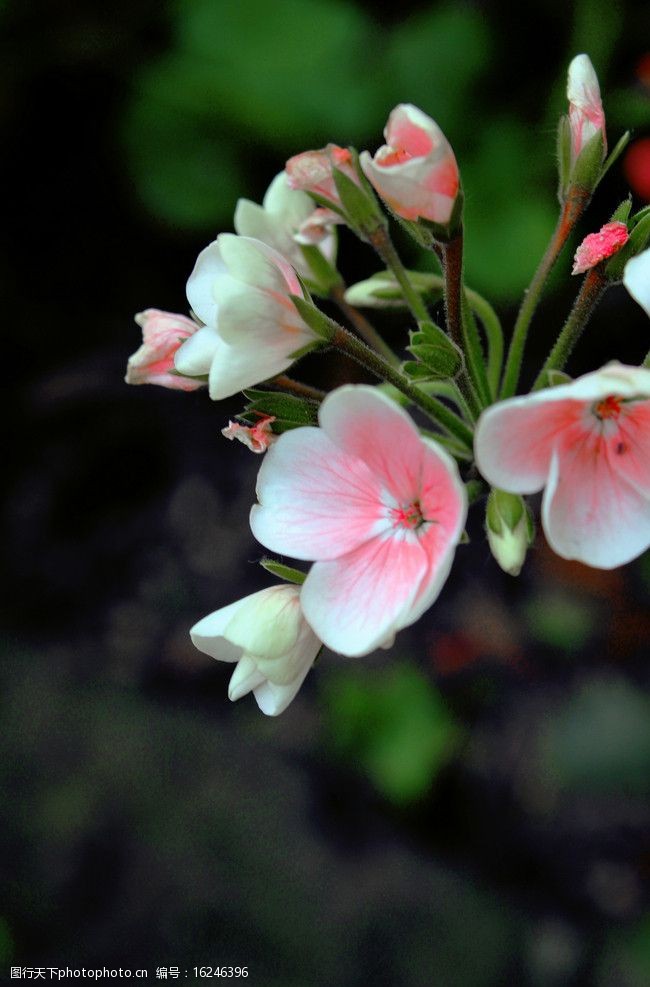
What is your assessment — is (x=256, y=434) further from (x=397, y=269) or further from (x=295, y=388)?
(x=397, y=269)

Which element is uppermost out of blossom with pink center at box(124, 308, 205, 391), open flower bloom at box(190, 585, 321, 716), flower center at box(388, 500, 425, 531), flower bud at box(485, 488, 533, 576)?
blossom with pink center at box(124, 308, 205, 391)

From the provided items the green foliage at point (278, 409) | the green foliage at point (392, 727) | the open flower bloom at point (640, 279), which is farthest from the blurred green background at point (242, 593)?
the open flower bloom at point (640, 279)

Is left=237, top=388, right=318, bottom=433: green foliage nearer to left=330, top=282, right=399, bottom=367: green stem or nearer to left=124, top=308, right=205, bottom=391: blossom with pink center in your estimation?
left=124, top=308, right=205, bottom=391: blossom with pink center

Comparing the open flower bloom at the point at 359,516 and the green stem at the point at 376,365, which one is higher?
the green stem at the point at 376,365

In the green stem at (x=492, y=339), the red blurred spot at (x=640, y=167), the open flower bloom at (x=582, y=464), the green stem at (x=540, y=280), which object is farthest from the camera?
the red blurred spot at (x=640, y=167)

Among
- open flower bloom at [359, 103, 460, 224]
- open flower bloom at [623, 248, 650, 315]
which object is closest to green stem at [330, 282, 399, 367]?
open flower bloom at [359, 103, 460, 224]

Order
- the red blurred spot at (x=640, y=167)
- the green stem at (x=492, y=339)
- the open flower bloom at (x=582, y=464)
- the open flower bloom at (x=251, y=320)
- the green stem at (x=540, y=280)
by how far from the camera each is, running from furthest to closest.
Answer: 1. the red blurred spot at (x=640, y=167)
2. the green stem at (x=492, y=339)
3. the green stem at (x=540, y=280)
4. the open flower bloom at (x=251, y=320)
5. the open flower bloom at (x=582, y=464)

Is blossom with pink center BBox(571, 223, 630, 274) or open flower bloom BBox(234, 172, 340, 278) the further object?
open flower bloom BBox(234, 172, 340, 278)

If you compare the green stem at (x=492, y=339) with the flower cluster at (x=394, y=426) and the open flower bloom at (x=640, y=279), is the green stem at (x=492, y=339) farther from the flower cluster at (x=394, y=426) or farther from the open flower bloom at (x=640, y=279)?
the open flower bloom at (x=640, y=279)
